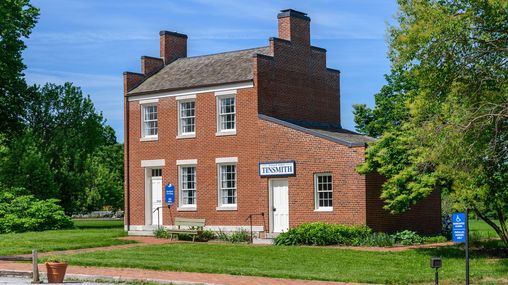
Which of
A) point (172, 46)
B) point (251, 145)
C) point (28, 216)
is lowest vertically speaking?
point (28, 216)

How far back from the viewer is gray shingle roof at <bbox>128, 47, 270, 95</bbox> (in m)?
34.5

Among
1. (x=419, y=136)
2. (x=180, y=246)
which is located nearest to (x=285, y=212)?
(x=180, y=246)

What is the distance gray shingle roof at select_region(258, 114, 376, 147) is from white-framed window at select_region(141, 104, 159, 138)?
19.6 feet

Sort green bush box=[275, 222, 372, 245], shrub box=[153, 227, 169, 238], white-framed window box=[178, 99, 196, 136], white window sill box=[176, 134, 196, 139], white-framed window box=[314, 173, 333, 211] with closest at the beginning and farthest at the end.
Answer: green bush box=[275, 222, 372, 245], white-framed window box=[314, 173, 333, 211], shrub box=[153, 227, 169, 238], white window sill box=[176, 134, 196, 139], white-framed window box=[178, 99, 196, 136]

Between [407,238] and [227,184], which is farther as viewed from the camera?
[227,184]

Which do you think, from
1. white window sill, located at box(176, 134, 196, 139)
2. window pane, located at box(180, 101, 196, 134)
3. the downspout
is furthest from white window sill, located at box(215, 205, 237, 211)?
the downspout

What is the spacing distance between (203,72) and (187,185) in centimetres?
497

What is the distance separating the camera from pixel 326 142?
30734mm

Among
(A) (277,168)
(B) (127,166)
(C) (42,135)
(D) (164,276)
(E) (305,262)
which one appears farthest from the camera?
(C) (42,135)

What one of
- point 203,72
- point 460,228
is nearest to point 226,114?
point 203,72

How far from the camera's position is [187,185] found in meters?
35.6

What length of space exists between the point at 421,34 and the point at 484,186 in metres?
4.66

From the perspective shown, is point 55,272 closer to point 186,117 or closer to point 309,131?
point 309,131

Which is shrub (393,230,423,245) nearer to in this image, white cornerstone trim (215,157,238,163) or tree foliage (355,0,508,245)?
tree foliage (355,0,508,245)
